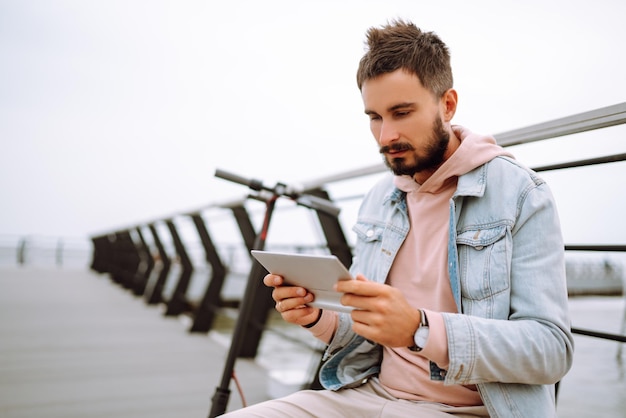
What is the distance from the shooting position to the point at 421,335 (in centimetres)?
89

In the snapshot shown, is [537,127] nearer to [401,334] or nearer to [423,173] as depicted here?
[423,173]

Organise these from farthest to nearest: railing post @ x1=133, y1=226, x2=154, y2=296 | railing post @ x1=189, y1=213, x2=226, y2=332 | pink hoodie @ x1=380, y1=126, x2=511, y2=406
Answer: railing post @ x1=133, y1=226, x2=154, y2=296 → railing post @ x1=189, y1=213, x2=226, y2=332 → pink hoodie @ x1=380, y1=126, x2=511, y2=406

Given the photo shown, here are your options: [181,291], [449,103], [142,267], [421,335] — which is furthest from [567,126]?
[142,267]

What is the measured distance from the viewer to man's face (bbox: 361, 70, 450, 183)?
1.16 meters

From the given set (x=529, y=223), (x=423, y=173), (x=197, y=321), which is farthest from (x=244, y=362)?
(x=529, y=223)

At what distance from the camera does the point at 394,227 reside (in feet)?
4.25

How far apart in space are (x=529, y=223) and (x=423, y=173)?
350 millimetres

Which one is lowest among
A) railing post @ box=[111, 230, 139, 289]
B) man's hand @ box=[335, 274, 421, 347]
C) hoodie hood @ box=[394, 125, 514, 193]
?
railing post @ box=[111, 230, 139, 289]

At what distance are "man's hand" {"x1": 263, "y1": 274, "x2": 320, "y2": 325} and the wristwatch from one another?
28 cm

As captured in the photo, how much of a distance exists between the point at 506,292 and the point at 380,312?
32 centimetres

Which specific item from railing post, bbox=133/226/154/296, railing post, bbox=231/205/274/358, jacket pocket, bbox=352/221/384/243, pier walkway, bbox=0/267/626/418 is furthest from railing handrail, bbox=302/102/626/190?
railing post, bbox=133/226/154/296

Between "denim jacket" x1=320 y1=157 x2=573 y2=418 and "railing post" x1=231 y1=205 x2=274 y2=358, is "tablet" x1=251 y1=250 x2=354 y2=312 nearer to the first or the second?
"denim jacket" x1=320 y1=157 x2=573 y2=418

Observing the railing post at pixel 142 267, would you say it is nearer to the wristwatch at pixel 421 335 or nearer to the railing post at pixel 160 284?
the railing post at pixel 160 284

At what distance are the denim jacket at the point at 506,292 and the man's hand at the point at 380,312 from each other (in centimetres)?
9
